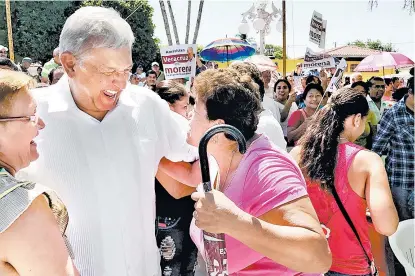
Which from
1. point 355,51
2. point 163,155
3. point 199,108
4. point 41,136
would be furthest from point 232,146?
point 355,51

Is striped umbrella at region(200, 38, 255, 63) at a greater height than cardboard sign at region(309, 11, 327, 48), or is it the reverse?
cardboard sign at region(309, 11, 327, 48)

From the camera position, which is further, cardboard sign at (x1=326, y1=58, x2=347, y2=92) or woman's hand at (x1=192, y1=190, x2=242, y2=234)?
cardboard sign at (x1=326, y1=58, x2=347, y2=92)

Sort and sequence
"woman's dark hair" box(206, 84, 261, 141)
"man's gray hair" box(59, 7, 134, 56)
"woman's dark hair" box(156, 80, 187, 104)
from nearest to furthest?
"woman's dark hair" box(206, 84, 261, 141), "man's gray hair" box(59, 7, 134, 56), "woman's dark hair" box(156, 80, 187, 104)

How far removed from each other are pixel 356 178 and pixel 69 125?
4.80ft

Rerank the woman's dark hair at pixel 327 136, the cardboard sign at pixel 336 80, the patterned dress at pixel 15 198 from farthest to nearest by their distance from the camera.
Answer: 1. the cardboard sign at pixel 336 80
2. the woman's dark hair at pixel 327 136
3. the patterned dress at pixel 15 198

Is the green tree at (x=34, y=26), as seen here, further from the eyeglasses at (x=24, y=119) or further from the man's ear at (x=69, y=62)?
the eyeglasses at (x=24, y=119)

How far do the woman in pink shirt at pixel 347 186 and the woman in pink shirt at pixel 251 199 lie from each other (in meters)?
0.87

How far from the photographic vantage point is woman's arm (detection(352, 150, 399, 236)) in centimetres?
229

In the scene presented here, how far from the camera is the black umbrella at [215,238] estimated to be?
128 cm

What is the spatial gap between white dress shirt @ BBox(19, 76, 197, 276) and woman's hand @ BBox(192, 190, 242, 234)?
0.68m

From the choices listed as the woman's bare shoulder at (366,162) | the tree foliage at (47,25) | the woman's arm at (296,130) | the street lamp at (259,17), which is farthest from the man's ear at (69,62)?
the tree foliage at (47,25)

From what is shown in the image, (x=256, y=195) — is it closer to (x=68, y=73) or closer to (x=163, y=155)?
(x=163, y=155)

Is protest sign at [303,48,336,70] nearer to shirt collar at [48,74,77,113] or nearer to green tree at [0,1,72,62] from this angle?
shirt collar at [48,74,77,113]

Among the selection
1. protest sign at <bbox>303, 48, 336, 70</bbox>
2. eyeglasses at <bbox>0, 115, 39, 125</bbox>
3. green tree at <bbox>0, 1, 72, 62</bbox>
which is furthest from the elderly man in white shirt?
green tree at <bbox>0, 1, 72, 62</bbox>
